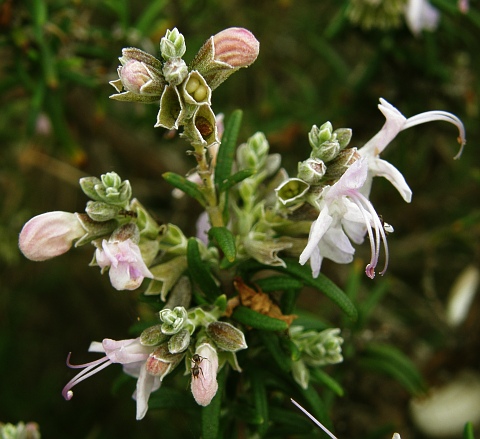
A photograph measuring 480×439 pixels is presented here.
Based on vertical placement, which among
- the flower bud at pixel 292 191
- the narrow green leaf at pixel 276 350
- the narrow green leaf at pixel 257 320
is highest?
the flower bud at pixel 292 191

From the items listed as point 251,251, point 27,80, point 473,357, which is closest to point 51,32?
point 27,80

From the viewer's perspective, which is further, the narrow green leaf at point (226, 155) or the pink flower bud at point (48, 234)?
the narrow green leaf at point (226, 155)

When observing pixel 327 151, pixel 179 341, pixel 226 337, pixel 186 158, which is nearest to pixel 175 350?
pixel 179 341

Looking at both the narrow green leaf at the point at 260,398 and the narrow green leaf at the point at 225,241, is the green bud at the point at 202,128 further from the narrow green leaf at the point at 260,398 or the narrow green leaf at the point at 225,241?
the narrow green leaf at the point at 260,398

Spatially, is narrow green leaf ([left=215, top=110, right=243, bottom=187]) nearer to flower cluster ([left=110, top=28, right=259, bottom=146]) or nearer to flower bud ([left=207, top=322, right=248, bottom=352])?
flower cluster ([left=110, top=28, right=259, bottom=146])

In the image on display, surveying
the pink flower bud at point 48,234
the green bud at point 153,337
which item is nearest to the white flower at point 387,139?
the green bud at point 153,337

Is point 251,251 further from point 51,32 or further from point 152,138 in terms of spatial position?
point 152,138
